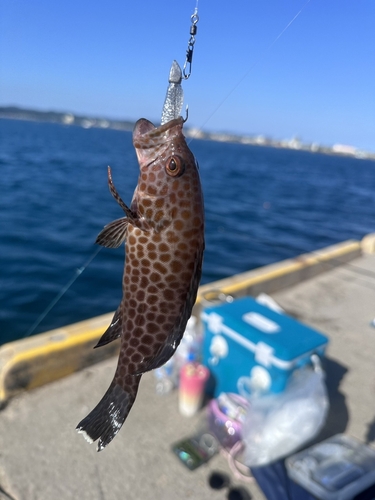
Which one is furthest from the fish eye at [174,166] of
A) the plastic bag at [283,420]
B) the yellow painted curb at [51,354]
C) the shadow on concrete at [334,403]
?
the shadow on concrete at [334,403]

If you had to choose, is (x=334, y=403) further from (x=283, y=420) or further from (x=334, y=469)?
(x=334, y=469)

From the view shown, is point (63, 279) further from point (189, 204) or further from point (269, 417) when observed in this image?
point (189, 204)

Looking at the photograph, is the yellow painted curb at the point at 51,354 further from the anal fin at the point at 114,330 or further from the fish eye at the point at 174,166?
the fish eye at the point at 174,166

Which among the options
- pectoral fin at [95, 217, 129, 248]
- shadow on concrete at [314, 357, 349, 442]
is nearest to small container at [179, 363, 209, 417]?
shadow on concrete at [314, 357, 349, 442]

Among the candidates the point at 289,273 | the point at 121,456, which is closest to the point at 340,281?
the point at 289,273

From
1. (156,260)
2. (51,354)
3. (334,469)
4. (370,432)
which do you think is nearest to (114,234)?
(156,260)

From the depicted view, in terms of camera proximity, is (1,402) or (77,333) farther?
(77,333)
